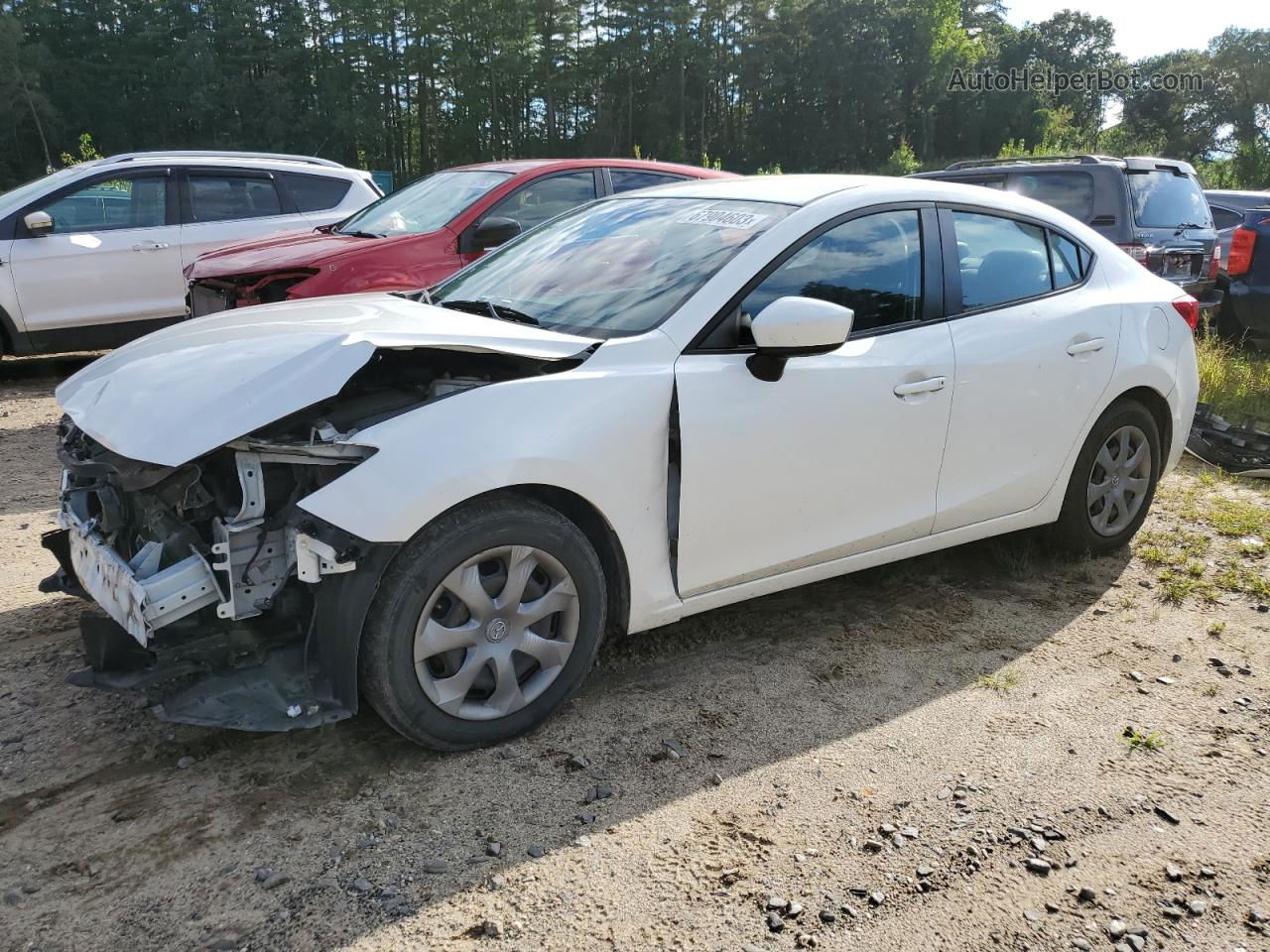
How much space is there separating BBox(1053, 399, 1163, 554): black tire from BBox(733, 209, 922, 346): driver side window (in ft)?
4.01

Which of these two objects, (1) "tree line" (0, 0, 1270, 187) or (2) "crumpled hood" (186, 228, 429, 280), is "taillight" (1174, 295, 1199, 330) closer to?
(2) "crumpled hood" (186, 228, 429, 280)

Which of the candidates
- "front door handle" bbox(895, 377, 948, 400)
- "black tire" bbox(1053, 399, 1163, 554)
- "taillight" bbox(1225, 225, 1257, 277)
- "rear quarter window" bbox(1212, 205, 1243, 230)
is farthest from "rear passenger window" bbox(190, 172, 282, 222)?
"rear quarter window" bbox(1212, 205, 1243, 230)

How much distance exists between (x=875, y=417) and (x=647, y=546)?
97cm

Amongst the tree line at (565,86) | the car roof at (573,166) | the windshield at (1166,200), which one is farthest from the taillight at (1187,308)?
the tree line at (565,86)

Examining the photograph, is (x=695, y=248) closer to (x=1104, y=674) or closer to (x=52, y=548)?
(x=1104, y=674)

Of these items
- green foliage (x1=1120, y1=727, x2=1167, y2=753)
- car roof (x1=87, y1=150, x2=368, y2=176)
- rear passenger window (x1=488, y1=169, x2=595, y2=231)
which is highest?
car roof (x1=87, y1=150, x2=368, y2=176)

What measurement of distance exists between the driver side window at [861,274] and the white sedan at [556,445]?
1 centimetres

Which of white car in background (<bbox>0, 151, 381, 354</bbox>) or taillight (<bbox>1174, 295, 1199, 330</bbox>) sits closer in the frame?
taillight (<bbox>1174, 295, 1199, 330</bbox>)

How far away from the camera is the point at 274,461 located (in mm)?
2895

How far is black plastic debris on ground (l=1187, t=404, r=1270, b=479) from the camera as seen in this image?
648 centimetres

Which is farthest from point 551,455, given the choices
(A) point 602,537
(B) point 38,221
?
(B) point 38,221

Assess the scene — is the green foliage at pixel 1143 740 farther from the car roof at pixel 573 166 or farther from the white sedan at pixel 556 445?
the car roof at pixel 573 166

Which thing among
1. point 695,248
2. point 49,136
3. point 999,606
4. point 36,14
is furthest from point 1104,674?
point 36,14

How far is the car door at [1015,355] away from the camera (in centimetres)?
391
